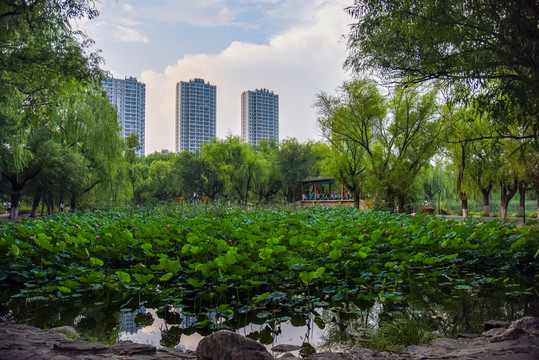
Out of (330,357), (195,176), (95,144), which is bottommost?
(330,357)

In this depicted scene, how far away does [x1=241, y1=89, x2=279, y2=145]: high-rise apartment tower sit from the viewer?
6981 centimetres

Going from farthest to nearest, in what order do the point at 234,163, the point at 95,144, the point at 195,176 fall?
1. the point at 195,176
2. the point at 234,163
3. the point at 95,144

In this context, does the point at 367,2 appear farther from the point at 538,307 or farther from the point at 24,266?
the point at 24,266

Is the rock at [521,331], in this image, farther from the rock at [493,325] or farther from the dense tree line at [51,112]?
the dense tree line at [51,112]

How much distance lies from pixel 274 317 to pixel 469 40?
3888mm

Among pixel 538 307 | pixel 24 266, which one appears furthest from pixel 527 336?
pixel 24 266

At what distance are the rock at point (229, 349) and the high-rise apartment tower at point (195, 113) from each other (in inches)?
2842

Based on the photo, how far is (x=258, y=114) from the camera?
70.8 m

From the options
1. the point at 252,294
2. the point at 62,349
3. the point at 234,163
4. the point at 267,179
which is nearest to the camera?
the point at 62,349

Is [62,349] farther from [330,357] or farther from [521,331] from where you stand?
[521,331]

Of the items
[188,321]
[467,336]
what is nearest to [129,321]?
[188,321]

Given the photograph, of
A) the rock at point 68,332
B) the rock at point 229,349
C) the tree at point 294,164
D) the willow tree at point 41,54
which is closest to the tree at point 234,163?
the tree at point 294,164

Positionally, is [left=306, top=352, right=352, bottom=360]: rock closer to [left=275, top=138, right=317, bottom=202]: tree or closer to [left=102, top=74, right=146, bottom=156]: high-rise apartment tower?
[left=275, top=138, right=317, bottom=202]: tree

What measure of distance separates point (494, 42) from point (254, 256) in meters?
3.59
